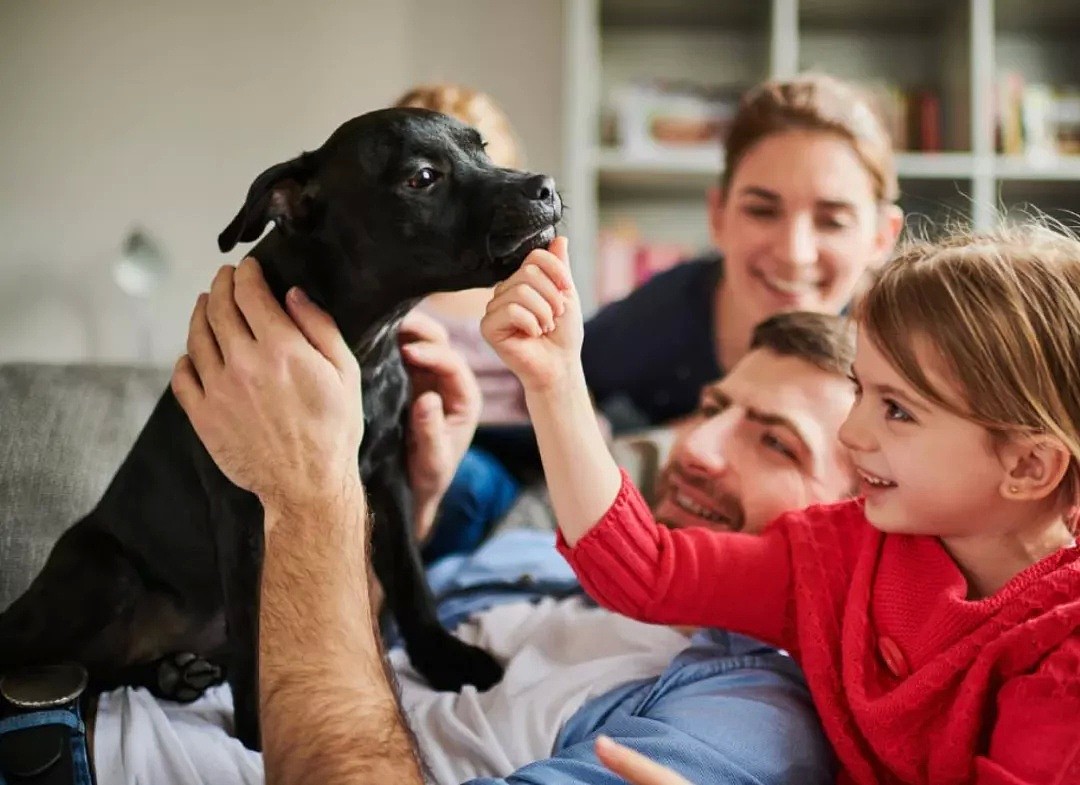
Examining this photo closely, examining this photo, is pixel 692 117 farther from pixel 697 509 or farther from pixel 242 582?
pixel 242 582

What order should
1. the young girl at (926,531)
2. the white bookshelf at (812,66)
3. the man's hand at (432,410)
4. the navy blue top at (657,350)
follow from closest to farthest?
the young girl at (926,531), the man's hand at (432,410), the navy blue top at (657,350), the white bookshelf at (812,66)

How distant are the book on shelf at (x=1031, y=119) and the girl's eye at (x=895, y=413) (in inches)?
109

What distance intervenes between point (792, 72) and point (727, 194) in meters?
1.37

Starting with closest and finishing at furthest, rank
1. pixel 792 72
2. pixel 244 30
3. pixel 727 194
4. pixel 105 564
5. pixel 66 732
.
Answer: pixel 66 732 < pixel 105 564 < pixel 727 194 < pixel 792 72 < pixel 244 30

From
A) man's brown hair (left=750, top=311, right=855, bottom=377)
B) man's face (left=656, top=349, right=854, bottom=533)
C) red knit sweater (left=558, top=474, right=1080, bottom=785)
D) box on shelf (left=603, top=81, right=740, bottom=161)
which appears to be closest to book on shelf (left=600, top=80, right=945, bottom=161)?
box on shelf (left=603, top=81, right=740, bottom=161)

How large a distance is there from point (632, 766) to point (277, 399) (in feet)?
1.54

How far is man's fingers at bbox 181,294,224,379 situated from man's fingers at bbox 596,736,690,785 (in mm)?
526

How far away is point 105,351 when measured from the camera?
11.7 ft

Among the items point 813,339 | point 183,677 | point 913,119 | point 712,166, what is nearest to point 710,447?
point 813,339

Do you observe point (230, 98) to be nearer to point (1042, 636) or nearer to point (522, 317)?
point (522, 317)

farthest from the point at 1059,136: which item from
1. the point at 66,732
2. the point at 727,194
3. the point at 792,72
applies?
the point at 66,732

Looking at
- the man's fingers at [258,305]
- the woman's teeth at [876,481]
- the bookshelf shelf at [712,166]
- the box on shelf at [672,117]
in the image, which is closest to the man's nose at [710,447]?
the woman's teeth at [876,481]

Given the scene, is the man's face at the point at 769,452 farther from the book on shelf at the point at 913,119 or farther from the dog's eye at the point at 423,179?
the book on shelf at the point at 913,119

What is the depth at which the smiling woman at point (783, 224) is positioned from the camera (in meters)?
1.93
